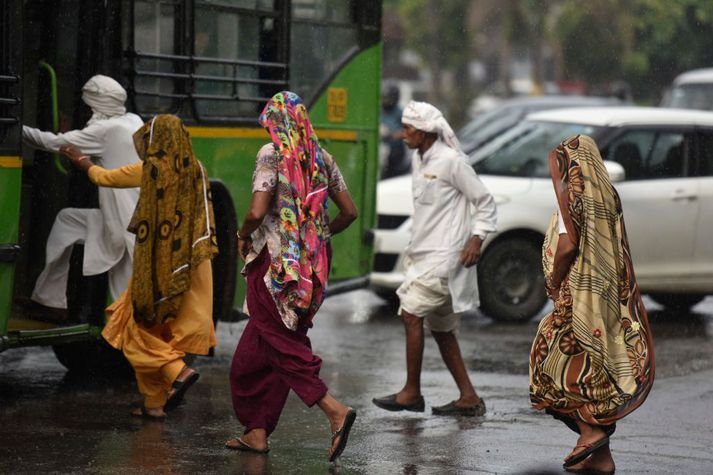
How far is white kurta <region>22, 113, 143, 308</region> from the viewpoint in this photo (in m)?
8.18

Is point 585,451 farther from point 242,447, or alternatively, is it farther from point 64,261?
point 64,261

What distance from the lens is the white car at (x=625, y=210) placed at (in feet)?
40.0

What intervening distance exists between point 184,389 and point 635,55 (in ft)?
135

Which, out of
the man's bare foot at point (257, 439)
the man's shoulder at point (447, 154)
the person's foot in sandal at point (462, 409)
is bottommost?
the person's foot in sandal at point (462, 409)

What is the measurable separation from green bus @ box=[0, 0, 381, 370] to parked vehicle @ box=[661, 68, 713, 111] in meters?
10.6

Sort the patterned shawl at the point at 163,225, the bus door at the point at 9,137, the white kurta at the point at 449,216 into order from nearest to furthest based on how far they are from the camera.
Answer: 1. the bus door at the point at 9,137
2. the patterned shawl at the point at 163,225
3. the white kurta at the point at 449,216

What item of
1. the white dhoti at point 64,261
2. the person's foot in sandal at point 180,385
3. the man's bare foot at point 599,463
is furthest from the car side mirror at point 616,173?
the man's bare foot at point 599,463

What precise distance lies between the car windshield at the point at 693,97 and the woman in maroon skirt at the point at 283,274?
45.9 feet

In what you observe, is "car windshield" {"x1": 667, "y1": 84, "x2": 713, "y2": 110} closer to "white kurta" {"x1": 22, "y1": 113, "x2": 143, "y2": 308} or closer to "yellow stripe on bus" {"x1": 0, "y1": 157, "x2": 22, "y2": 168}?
"white kurta" {"x1": 22, "y1": 113, "x2": 143, "y2": 308}

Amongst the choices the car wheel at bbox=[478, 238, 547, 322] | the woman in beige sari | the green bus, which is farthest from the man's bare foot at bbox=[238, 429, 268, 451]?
the car wheel at bbox=[478, 238, 547, 322]

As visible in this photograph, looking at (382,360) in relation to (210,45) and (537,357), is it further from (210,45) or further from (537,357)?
(537,357)

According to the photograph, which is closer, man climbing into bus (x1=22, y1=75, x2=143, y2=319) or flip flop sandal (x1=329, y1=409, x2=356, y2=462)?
flip flop sandal (x1=329, y1=409, x2=356, y2=462)

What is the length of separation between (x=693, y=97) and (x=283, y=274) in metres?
14.5

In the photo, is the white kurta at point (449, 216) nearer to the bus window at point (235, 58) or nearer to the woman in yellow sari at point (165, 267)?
the woman in yellow sari at point (165, 267)
